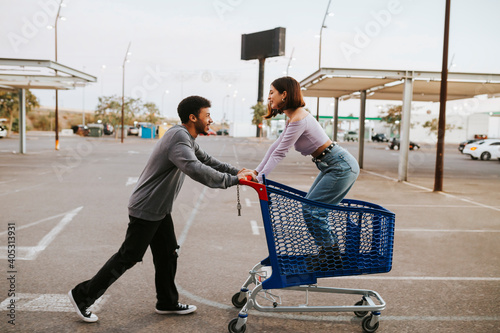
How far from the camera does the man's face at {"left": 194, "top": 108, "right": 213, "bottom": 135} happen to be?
3881mm

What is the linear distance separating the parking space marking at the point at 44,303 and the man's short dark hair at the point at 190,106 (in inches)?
72.2

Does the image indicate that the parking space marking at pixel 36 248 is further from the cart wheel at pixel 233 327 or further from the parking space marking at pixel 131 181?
the parking space marking at pixel 131 181

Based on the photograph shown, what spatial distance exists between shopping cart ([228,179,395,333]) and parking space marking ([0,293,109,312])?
4.67 feet

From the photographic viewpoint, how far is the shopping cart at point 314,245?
3578 mm

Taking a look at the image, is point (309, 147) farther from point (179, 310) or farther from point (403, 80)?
point (403, 80)

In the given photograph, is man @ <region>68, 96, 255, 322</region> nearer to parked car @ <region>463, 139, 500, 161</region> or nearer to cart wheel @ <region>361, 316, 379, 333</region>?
cart wheel @ <region>361, 316, 379, 333</region>

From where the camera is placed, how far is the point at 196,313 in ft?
13.4

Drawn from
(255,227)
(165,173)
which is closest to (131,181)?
(255,227)

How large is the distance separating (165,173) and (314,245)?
1.29 metres

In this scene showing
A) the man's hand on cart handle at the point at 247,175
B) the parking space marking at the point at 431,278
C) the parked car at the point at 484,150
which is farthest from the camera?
the parked car at the point at 484,150

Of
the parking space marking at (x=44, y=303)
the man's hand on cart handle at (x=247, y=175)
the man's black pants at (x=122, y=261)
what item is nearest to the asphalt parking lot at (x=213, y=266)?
the parking space marking at (x=44, y=303)

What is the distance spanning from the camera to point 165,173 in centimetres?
379

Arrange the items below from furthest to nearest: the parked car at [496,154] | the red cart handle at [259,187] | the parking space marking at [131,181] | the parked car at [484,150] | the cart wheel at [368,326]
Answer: the parked car at [484,150] < the parked car at [496,154] < the parking space marking at [131,181] < the cart wheel at [368,326] < the red cart handle at [259,187]

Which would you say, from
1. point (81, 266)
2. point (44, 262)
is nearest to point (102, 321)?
point (81, 266)
